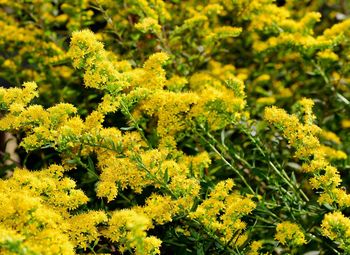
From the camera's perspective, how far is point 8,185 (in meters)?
2.19

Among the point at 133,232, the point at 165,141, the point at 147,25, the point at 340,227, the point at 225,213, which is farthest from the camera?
the point at 147,25

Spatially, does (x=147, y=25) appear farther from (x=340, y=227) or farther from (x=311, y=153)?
(x=340, y=227)

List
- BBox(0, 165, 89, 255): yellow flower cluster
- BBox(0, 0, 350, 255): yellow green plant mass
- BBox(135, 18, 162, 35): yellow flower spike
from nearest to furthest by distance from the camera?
BBox(0, 165, 89, 255): yellow flower cluster
BBox(0, 0, 350, 255): yellow green plant mass
BBox(135, 18, 162, 35): yellow flower spike

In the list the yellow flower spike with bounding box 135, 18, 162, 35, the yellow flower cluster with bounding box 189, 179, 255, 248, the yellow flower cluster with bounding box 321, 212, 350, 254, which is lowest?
the yellow flower cluster with bounding box 189, 179, 255, 248

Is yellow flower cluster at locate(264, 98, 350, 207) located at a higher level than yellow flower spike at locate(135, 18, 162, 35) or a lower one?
lower

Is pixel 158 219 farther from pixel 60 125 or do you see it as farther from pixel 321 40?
pixel 321 40

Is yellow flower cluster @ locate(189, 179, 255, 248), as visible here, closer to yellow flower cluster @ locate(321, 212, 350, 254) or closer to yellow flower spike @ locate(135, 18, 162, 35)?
yellow flower cluster @ locate(321, 212, 350, 254)

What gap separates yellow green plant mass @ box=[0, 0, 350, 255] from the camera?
2.13 metres

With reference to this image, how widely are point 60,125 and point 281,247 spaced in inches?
49.6

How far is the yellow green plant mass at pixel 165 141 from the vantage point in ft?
6.99

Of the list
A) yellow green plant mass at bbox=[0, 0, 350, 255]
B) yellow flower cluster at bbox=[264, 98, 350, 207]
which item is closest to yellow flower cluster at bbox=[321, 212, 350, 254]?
yellow green plant mass at bbox=[0, 0, 350, 255]

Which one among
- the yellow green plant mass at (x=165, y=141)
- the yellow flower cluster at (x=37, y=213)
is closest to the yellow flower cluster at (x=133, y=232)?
the yellow green plant mass at (x=165, y=141)

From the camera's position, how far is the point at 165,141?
8.28ft

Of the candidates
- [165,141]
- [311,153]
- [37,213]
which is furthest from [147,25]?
[37,213]
